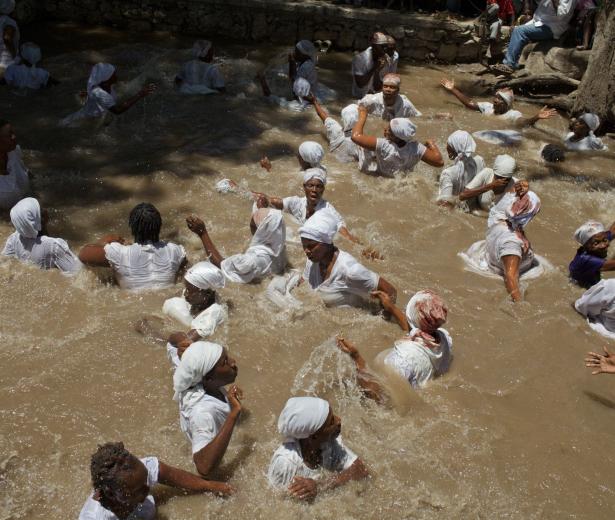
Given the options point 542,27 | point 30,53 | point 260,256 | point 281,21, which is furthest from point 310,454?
point 281,21

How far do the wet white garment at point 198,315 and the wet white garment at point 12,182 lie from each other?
248cm

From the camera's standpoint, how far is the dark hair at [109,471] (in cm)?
301

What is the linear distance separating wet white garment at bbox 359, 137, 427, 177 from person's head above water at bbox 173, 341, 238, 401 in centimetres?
412

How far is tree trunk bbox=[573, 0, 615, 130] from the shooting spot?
29.4 ft

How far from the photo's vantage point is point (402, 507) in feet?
12.4

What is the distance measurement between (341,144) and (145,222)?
3.40 m

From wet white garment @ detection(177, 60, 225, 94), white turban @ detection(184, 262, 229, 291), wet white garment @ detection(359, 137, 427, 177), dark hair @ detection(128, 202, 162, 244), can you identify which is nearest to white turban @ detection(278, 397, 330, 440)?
white turban @ detection(184, 262, 229, 291)

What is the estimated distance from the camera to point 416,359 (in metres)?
4.39

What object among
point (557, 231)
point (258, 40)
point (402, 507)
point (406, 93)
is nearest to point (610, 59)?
point (406, 93)

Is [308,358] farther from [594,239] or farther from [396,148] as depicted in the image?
[396,148]

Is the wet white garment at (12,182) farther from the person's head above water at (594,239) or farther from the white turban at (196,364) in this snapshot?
the person's head above water at (594,239)

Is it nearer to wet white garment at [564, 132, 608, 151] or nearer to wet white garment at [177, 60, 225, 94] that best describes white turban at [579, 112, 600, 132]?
wet white garment at [564, 132, 608, 151]

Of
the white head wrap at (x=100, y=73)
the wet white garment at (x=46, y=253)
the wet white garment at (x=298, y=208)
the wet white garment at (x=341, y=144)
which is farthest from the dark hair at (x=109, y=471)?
the white head wrap at (x=100, y=73)

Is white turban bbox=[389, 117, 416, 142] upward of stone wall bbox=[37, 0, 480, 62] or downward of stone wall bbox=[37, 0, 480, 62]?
upward
